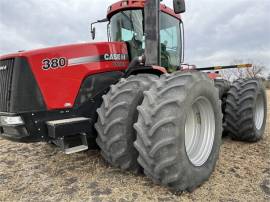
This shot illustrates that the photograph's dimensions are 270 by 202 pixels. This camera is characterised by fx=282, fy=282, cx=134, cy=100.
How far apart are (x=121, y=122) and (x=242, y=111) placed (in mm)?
2811

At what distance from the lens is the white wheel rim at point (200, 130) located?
11.5ft

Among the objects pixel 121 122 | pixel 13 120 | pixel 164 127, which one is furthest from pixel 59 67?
pixel 164 127

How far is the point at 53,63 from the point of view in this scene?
335 centimetres

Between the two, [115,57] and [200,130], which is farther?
[115,57]

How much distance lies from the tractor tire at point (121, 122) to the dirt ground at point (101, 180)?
304 millimetres

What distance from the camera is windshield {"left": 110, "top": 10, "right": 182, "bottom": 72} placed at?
4188 mm

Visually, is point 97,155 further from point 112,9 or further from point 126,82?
point 112,9

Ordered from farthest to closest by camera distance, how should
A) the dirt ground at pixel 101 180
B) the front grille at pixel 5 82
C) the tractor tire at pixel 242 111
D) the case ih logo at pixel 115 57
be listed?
1. the tractor tire at pixel 242 111
2. the case ih logo at pixel 115 57
3. the front grille at pixel 5 82
4. the dirt ground at pixel 101 180

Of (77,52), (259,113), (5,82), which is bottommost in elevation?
(259,113)

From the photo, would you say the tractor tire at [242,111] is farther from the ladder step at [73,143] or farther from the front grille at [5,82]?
the front grille at [5,82]

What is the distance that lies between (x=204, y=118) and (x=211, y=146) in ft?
1.20

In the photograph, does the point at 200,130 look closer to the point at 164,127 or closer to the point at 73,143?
the point at 164,127

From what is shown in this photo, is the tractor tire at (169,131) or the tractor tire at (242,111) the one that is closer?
the tractor tire at (169,131)

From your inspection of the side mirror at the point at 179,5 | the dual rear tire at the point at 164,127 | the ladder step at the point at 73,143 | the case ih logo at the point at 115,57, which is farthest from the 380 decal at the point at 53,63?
the side mirror at the point at 179,5
